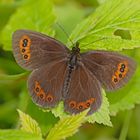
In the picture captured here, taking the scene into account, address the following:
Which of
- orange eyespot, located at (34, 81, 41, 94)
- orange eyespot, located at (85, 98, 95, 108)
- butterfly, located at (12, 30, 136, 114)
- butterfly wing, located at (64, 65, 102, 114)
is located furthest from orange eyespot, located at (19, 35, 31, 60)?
orange eyespot, located at (85, 98, 95, 108)

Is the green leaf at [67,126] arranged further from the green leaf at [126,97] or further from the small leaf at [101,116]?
the green leaf at [126,97]

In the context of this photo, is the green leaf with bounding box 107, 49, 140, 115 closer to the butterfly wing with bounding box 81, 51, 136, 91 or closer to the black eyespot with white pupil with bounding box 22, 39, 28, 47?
the butterfly wing with bounding box 81, 51, 136, 91

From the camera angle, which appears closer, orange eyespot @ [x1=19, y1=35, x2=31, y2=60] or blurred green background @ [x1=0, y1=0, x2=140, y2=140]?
orange eyespot @ [x1=19, y1=35, x2=31, y2=60]

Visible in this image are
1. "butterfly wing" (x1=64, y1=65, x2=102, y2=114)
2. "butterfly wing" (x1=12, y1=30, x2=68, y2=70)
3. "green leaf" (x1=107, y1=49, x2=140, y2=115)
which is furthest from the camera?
"green leaf" (x1=107, y1=49, x2=140, y2=115)

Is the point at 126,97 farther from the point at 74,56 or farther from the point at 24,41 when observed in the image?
the point at 24,41

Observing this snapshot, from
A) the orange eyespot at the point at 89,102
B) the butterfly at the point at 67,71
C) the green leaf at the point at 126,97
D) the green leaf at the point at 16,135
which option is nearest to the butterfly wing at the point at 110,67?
the butterfly at the point at 67,71

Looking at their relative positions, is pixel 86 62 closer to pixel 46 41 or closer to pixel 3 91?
pixel 46 41

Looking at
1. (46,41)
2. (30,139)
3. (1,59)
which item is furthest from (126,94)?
(1,59)
